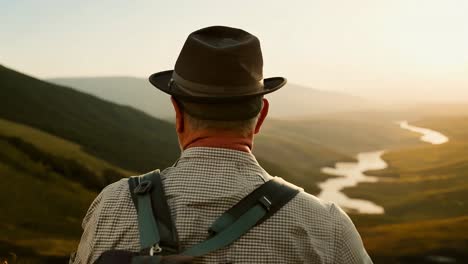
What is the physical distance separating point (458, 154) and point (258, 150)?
1741 inches

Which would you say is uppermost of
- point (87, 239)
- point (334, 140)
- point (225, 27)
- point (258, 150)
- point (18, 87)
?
point (225, 27)

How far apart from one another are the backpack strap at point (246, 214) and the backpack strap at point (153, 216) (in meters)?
0.13

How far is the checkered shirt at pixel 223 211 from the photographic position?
3.68 metres

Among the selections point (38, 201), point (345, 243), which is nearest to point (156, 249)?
point (345, 243)

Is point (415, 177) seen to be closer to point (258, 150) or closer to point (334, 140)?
point (258, 150)

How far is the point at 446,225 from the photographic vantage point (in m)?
52.9

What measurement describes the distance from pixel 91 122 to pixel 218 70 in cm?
9575

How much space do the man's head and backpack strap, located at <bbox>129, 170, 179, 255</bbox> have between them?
460mm

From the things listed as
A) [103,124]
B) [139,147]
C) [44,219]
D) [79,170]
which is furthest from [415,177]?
[44,219]

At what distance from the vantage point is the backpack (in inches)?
140

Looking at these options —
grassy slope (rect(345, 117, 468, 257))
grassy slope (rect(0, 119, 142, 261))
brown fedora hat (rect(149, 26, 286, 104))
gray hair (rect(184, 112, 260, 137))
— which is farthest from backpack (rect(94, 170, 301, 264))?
grassy slope (rect(345, 117, 468, 257))

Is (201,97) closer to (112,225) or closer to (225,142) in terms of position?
(225,142)

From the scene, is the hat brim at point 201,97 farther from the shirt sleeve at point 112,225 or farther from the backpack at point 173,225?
the shirt sleeve at point 112,225

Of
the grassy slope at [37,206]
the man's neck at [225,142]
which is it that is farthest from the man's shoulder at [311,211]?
the grassy slope at [37,206]
